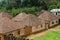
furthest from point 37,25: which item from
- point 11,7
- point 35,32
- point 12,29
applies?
point 11,7

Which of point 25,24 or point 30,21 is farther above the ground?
point 30,21

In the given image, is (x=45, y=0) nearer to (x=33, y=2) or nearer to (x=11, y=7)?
(x=33, y=2)

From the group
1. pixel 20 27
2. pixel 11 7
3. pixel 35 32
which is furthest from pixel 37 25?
pixel 11 7

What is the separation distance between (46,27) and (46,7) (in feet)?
60.3

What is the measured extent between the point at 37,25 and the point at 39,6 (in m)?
21.1

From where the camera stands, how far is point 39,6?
178 feet

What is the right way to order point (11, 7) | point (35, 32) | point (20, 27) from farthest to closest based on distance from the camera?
point (11, 7)
point (35, 32)
point (20, 27)

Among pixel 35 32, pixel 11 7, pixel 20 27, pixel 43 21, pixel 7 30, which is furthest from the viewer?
pixel 11 7

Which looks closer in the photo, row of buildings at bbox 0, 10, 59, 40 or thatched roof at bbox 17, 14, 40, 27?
row of buildings at bbox 0, 10, 59, 40

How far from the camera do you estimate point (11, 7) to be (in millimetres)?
53312

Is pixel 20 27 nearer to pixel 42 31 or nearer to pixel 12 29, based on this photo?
pixel 12 29

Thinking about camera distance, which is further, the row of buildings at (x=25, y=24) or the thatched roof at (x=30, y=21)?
the thatched roof at (x=30, y=21)

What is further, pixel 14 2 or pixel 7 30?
pixel 14 2

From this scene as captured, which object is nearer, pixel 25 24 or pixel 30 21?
pixel 25 24
